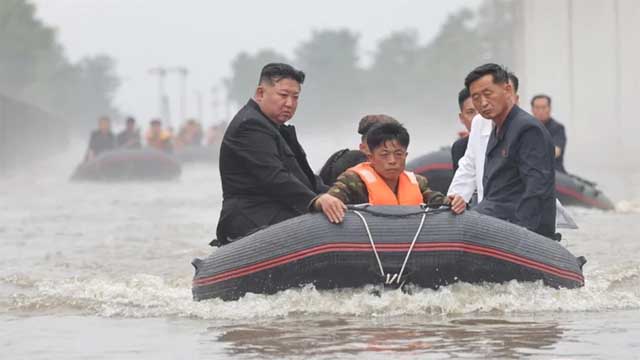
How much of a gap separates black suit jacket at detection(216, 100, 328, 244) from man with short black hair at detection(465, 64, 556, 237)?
3.82 feet

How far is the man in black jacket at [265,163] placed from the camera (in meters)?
10.5

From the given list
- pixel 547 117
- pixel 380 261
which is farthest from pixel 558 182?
pixel 380 261

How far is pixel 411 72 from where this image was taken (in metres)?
174

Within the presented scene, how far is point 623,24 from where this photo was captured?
70.1 metres

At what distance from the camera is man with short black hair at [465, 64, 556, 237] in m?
10.6

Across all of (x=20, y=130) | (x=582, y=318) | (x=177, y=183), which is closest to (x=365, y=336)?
(x=582, y=318)

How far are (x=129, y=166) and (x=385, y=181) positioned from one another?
91.4 ft

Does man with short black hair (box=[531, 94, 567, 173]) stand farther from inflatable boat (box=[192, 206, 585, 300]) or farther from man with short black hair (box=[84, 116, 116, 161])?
man with short black hair (box=[84, 116, 116, 161])

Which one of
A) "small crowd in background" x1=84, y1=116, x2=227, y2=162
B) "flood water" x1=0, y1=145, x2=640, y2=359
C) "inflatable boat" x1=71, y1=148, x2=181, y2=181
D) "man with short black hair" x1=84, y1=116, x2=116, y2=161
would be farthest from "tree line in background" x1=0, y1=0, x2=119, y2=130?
"flood water" x1=0, y1=145, x2=640, y2=359

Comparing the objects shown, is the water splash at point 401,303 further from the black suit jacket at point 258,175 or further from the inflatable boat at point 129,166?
the inflatable boat at point 129,166

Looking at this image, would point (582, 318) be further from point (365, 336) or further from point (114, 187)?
point (114, 187)

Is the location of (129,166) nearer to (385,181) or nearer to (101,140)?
(101,140)

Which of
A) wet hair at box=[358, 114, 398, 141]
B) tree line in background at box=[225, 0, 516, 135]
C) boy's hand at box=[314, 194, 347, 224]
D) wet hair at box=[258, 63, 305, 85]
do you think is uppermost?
tree line in background at box=[225, 0, 516, 135]

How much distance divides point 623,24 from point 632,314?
6147 centimetres
